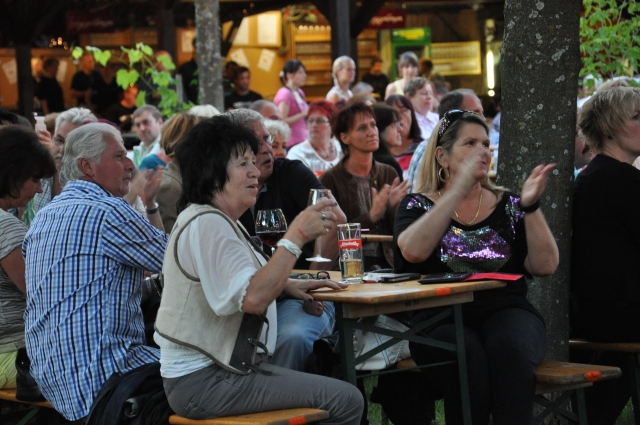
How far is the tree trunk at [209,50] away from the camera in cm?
885

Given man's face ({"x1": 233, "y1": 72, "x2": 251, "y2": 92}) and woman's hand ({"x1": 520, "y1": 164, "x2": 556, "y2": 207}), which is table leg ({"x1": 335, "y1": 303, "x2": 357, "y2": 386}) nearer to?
woman's hand ({"x1": 520, "y1": 164, "x2": 556, "y2": 207})

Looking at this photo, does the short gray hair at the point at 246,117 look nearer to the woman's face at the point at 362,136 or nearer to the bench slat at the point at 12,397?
the woman's face at the point at 362,136

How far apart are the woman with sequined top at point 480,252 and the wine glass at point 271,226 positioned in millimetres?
493

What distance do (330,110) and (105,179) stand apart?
14.3 feet

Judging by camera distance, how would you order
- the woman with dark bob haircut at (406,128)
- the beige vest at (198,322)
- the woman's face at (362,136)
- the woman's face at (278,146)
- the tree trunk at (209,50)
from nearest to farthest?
the beige vest at (198,322), the woman's face at (362,136), the woman's face at (278,146), the woman with dark bob haircut at (406,128), the tree trunk at (209,50)

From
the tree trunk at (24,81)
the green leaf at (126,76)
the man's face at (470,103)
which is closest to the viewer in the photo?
the man's face at (470,103)

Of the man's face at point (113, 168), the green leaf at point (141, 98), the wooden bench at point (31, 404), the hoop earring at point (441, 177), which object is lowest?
the wooden bench at point (31, 404)

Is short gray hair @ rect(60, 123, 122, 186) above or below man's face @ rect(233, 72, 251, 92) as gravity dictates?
below

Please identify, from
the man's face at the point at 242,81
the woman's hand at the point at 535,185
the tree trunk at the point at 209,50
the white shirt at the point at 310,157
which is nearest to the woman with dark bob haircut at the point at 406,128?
the white shirt at the point at 310,157

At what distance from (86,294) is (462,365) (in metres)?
1.50

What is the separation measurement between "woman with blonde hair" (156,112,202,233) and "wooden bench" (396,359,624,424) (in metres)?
2.54

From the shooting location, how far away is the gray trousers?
3.34 metres

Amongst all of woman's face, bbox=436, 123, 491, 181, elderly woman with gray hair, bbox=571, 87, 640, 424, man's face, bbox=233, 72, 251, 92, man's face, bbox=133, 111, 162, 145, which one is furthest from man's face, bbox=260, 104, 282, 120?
woman's face, bbox=436, 123, 491, 181

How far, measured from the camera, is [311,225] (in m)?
3.32
